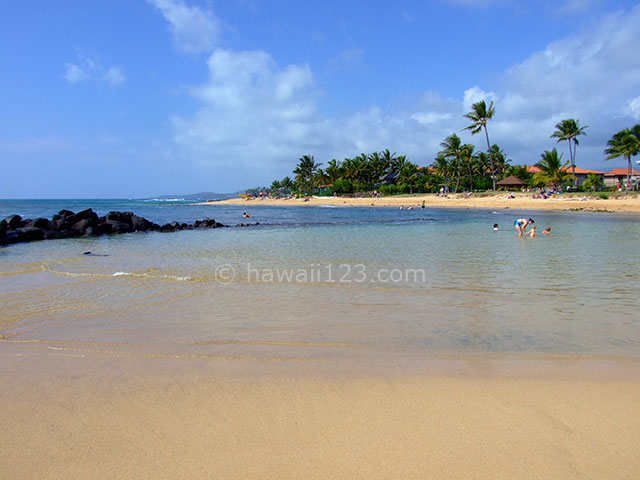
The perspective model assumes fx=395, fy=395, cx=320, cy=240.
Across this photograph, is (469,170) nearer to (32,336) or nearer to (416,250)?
(416,250)

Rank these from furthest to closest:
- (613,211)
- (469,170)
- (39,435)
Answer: (469,170) → (613,211) → (39,435)

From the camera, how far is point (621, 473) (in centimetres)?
233

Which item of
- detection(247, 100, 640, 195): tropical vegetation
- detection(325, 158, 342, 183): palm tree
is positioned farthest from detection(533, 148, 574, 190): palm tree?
detection(325, 158, 342, 183): palm tree

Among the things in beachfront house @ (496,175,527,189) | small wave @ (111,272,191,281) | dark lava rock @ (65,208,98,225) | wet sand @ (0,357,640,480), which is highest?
beachfront house @ (496,175,527,189)

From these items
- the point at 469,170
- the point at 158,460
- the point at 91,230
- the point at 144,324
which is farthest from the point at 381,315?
the point at 469,170

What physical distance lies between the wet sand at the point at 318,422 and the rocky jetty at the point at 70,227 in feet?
63.9

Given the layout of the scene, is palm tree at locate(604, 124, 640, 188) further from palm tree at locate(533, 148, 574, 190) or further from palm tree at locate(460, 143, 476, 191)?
palm tree at locate(460, 143, 476, 191)

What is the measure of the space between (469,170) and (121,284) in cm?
7005

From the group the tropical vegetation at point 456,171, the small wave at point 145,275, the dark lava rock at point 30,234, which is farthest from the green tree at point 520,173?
the small wave at point 145,275

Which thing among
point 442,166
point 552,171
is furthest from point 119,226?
point 442,166

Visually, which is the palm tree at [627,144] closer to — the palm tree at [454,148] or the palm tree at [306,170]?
the palm tree at [454,148]

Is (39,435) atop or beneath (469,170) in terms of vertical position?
beneath

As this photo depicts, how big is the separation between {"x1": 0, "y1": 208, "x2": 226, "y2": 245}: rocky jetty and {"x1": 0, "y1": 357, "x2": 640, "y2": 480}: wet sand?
63.9 ft

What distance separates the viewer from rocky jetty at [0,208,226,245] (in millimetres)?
19531
